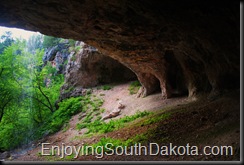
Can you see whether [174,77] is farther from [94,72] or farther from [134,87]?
[94,72]

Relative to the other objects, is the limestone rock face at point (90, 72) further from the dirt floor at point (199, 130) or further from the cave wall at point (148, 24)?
the dirt floor at point (199, 130)

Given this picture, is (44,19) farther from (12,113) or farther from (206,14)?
(12,113)

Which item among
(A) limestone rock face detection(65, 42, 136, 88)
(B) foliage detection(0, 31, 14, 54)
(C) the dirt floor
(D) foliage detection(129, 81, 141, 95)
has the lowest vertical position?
(C) the dirt floor

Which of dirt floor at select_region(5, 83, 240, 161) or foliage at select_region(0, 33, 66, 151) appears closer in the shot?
dirt floor at select_region(5, 83, 240, 161)

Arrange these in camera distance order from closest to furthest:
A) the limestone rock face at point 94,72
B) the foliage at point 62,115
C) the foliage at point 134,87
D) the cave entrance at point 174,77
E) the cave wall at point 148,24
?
1. the cave wall at point 148,24
2. the cave entrance at point 174,77
3. the foliage at point 62,115
4. the foliage at point 134,87
5. the limestone rock face at point 94,72

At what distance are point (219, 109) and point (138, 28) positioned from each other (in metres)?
3.45

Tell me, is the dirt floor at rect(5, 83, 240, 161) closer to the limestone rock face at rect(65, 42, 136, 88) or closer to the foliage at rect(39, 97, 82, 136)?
the foliage at rect(39, 97, 82, 136)

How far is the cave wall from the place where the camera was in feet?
17.1

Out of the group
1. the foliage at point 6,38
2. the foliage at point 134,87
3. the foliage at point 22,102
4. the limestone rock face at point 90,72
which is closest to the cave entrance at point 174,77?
the foliage at point 134,87

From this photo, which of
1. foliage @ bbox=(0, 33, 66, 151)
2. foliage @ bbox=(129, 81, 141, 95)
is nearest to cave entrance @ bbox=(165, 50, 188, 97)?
foliage @ bbox=(129, 81, 141, 95)

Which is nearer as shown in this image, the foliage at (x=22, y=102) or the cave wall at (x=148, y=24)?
the cave wall at (x=148, y=24)

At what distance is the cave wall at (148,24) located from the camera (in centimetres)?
523

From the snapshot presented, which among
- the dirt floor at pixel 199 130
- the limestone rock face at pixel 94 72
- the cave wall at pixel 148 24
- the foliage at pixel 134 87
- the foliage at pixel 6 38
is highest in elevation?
the foliage at pixel 6 38

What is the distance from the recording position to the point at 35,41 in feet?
75.2
